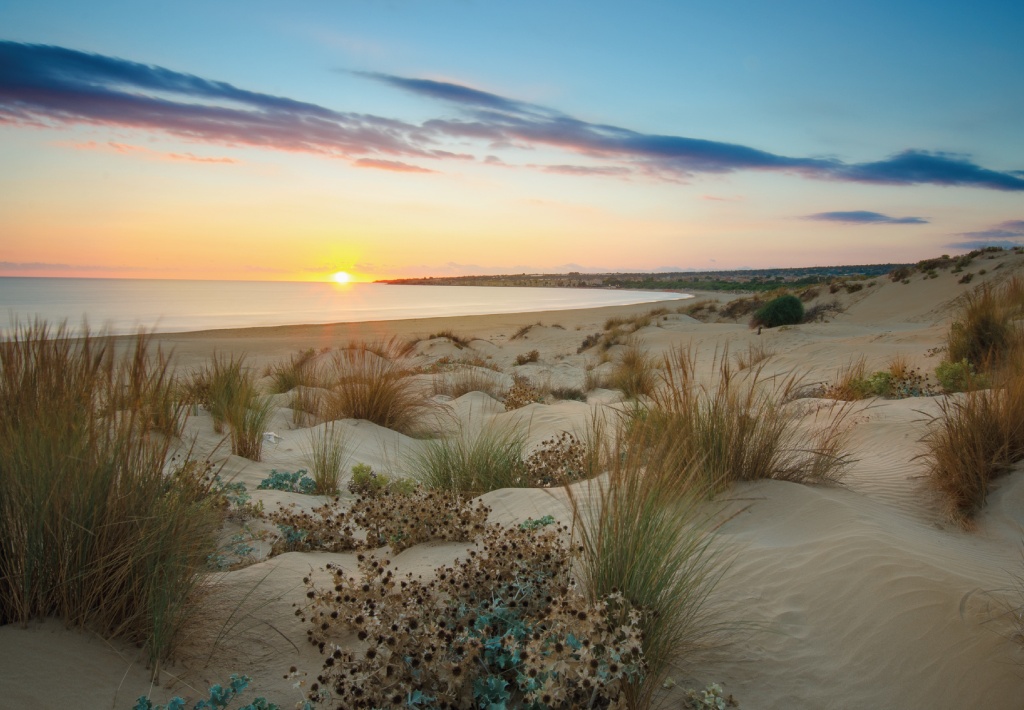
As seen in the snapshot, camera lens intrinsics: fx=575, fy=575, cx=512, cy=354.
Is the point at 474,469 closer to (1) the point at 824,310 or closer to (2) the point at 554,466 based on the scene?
(2) the point at 554,466

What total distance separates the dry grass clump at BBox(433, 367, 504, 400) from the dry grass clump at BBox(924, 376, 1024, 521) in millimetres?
6553

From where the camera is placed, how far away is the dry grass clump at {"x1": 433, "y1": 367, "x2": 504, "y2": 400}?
34.4 feet

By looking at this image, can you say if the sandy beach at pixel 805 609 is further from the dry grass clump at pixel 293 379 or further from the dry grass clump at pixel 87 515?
the dry grass clump at pixel 293 379

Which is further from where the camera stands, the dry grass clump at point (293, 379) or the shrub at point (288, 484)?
the dry grass clump at point (293, 379)

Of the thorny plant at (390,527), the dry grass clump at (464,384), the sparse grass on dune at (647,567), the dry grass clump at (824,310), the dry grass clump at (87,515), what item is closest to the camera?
the dry grass clump at (87,515)

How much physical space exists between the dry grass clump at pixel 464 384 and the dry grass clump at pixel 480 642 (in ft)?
24.1

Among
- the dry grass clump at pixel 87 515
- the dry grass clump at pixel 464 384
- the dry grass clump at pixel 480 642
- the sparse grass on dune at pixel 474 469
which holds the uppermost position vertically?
the dry grass clump at pixel 87 515

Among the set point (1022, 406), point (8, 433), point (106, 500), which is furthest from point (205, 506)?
point (1022, 406)

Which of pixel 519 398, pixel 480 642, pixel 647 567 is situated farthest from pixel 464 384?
pixel 480 642

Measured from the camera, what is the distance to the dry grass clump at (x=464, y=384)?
10.5 m

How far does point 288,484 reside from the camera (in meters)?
5.10

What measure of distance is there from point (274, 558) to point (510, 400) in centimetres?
590

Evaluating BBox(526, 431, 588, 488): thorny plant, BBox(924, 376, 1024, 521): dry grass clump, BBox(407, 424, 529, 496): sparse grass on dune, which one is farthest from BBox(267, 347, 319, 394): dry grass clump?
BBox(924, 376, 1024, 521): dry grass clump

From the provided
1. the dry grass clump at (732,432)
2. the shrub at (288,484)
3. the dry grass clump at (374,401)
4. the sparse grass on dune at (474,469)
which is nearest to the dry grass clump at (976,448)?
the dry grass clump at (732,432)
